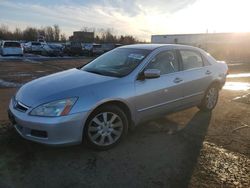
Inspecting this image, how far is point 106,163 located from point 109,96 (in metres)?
0.97

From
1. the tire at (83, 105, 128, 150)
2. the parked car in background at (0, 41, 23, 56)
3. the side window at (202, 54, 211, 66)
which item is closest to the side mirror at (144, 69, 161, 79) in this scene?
the tire at (83, 105, 128, 150)

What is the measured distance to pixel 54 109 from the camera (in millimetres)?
3582

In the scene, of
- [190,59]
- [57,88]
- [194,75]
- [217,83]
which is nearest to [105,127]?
[57,88]

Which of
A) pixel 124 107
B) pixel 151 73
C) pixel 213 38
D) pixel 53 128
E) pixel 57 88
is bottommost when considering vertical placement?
pixel 53 128

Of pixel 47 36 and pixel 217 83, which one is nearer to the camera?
pixel 217 83

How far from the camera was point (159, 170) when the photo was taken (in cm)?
352

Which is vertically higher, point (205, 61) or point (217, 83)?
point (205, 61)

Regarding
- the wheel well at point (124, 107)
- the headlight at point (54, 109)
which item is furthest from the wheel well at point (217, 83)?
the headlight at point (54, 109)

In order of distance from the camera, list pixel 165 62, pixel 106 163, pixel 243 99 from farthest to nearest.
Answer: pixel 243 99 → pixel 165 62 → pixel 106 163

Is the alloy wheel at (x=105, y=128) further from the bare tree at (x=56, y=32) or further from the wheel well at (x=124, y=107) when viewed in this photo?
the bare tree at (x=56, y=32)

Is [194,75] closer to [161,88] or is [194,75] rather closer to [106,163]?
[161,88]

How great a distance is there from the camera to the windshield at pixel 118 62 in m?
4.50

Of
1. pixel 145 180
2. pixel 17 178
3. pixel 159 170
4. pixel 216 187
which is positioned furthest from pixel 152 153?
pixel 17 178

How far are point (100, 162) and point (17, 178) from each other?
1.09 m
